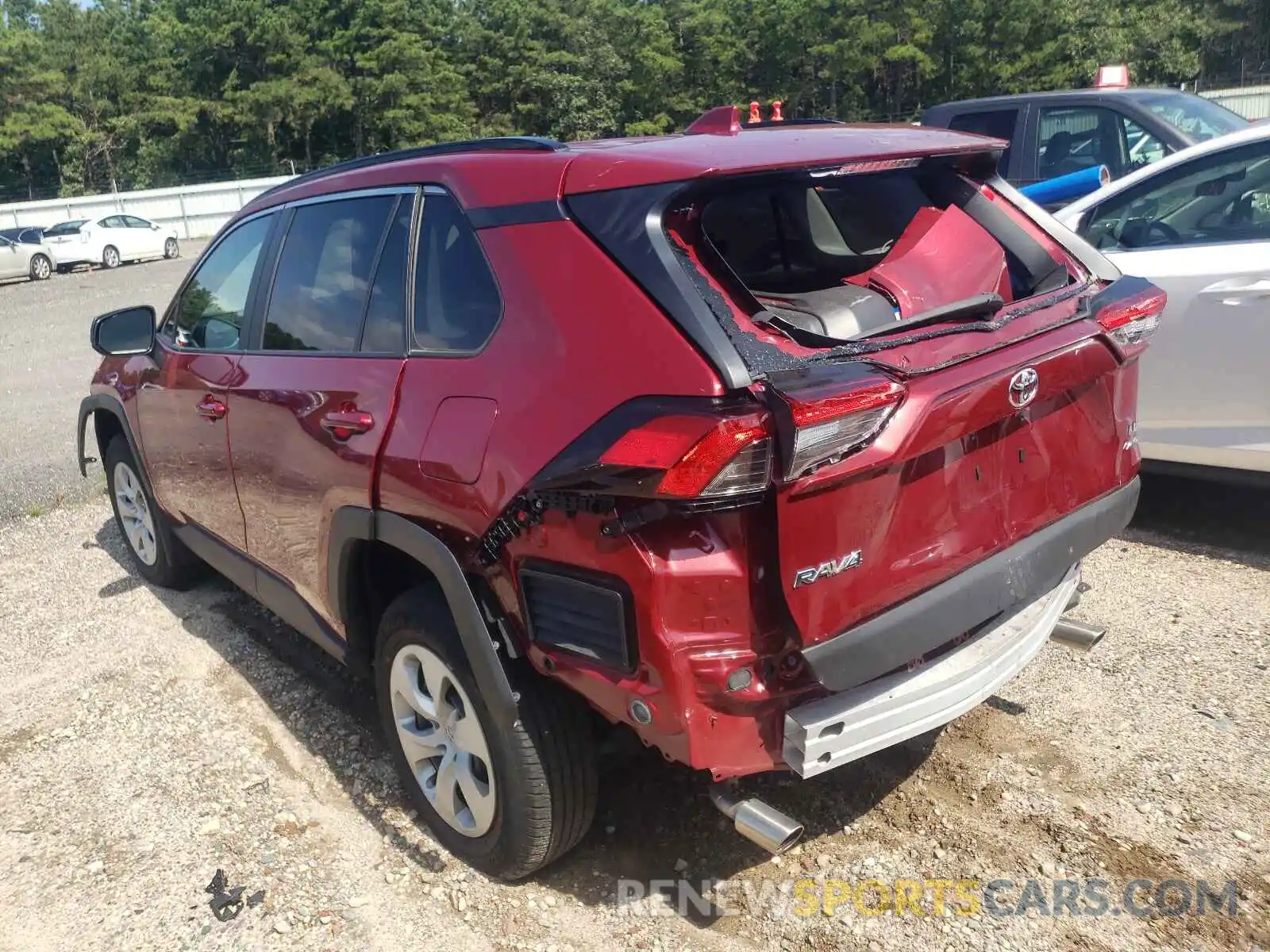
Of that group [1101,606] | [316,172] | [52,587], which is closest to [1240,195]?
[1101,606]

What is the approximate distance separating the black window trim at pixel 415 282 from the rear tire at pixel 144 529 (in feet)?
8.23

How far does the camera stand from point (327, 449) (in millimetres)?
3018

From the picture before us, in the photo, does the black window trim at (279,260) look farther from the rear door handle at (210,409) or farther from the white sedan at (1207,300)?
the white sedan at (1207,300)

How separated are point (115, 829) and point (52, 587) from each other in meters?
2.48

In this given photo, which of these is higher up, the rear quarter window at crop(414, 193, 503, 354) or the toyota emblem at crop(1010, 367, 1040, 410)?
the rear quarter window at crop(414, 193, 503, 354)

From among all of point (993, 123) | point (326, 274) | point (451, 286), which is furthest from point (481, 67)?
point (451, 286)

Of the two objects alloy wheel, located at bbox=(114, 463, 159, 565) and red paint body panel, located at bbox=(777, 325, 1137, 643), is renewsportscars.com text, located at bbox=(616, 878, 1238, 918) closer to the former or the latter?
red paint body panel, located at bbox=(777, 325, 1137, 643)

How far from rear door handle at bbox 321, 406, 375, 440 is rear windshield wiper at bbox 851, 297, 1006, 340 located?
1329 millimetres

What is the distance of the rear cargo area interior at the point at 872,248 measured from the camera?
272cm

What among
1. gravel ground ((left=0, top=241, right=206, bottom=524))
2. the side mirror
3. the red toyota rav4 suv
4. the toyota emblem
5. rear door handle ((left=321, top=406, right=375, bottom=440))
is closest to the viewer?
the red toyota rav4 suv

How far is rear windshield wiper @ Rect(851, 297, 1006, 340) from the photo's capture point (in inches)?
98.0

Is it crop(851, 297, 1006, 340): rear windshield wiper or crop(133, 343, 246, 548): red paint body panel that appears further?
crop(133, 343, 246, 548): red paint body panel

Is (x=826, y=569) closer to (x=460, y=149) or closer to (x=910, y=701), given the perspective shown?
(x=910, y=701)

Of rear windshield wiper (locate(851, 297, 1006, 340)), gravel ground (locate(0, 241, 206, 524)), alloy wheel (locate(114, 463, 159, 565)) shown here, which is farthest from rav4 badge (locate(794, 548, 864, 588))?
gravel ground (locate(0, 241, 206, 524))
